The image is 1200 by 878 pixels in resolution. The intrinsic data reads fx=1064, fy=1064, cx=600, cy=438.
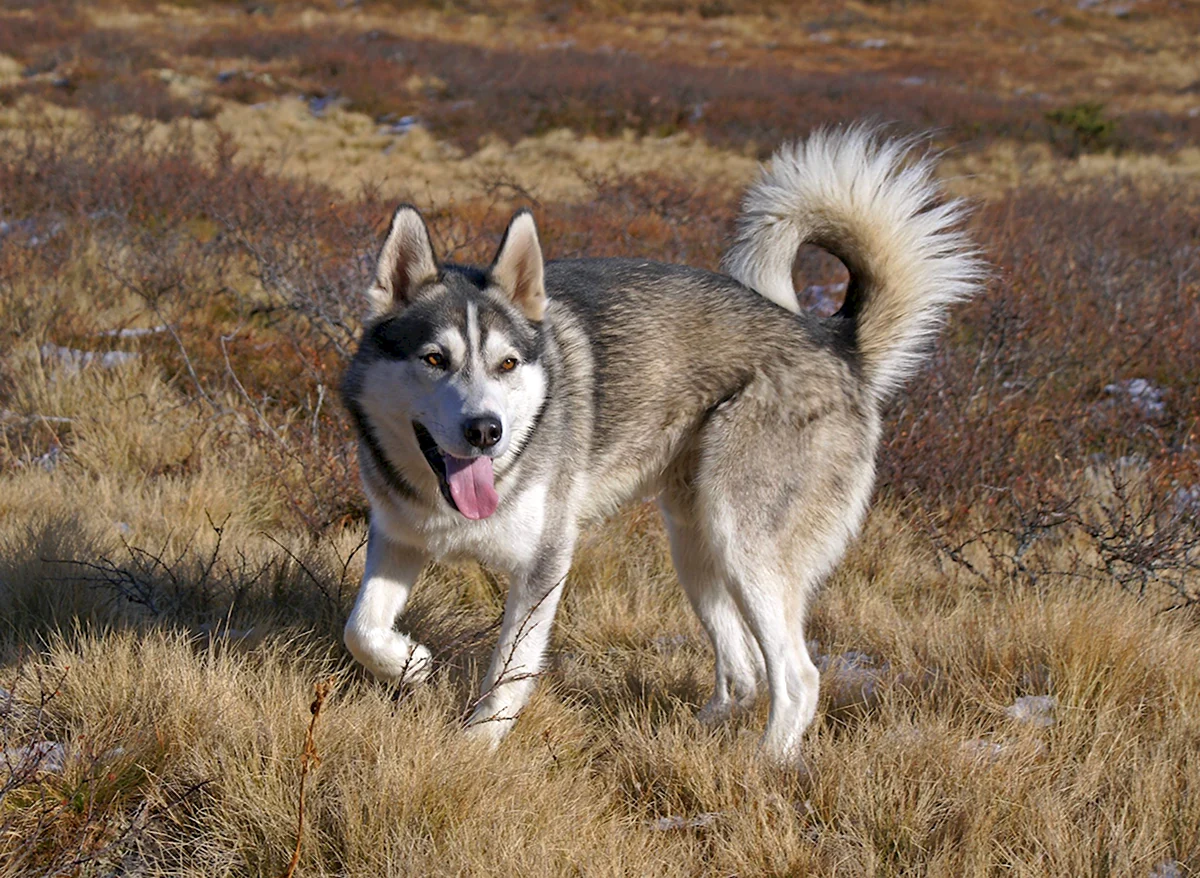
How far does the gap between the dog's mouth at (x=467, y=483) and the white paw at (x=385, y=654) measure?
46 cm

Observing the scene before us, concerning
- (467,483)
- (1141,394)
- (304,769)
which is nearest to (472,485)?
(467,483)

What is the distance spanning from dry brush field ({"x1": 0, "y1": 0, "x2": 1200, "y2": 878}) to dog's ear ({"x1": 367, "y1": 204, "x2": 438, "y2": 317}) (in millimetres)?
968

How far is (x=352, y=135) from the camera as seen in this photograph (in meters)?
20.0

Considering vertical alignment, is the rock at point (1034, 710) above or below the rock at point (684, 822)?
above

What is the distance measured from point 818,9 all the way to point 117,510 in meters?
45.4

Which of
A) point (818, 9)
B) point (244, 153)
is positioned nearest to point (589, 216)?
point (244, 153)

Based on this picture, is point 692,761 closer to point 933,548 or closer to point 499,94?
point 933,548

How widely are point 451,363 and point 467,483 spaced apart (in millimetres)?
358

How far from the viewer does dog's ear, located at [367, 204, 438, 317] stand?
3275mm

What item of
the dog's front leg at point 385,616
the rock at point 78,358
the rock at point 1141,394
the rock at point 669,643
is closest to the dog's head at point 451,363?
the dog's front leg at point 385,616

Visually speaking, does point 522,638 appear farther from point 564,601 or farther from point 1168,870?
point 1168,870

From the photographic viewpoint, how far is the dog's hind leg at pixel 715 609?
361cm

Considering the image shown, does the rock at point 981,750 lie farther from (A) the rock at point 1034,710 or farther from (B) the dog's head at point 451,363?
(B) the dog's head at point 451,363

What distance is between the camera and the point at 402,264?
11.0ft
